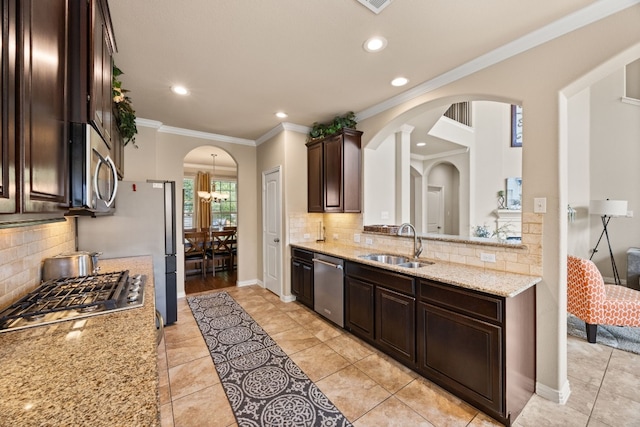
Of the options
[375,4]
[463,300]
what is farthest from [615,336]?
[375,4]

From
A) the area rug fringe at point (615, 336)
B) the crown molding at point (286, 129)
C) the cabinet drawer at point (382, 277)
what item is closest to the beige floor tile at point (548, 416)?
the cabinet drawer at point (382, 277)

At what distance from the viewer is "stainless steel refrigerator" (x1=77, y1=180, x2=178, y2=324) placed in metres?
2.79

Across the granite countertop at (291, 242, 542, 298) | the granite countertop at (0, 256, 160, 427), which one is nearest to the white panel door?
the granite countertop at (291, 242, 542, 298)

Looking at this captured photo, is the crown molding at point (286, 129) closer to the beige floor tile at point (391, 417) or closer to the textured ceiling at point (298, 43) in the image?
the textured ceiling at point (298, 43)

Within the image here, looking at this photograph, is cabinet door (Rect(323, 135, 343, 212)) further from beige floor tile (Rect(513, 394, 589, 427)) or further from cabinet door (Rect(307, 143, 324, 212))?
beige floor tile (Rect(513, 394, 589, 427))

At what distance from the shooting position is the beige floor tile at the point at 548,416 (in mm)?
1738

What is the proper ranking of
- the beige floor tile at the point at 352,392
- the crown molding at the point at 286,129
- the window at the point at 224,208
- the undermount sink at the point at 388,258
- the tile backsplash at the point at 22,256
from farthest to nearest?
the window at the point at 224,208, the crown molding at the point at 286,129, the undermount sink at the point at 388,258, the beige floor tile at the point at 352,392, the tile backsplash at the point at 22,256

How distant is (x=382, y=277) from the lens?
98.1 inches

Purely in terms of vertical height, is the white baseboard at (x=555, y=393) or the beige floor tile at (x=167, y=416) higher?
the white baseboard at (x=555, y=393)

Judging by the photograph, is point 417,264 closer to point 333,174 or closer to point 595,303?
point 333,174

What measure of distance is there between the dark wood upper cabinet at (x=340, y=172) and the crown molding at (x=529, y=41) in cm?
87

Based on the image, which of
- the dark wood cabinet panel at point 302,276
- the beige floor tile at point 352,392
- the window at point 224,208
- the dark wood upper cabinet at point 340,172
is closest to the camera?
the beige floor tile at point 352,392

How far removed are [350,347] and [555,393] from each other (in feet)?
5.22

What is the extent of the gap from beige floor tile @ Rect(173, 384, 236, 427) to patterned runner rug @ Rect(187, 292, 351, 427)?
0.06m
